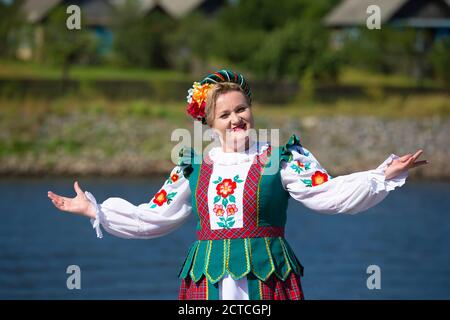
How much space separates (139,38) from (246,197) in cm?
3313

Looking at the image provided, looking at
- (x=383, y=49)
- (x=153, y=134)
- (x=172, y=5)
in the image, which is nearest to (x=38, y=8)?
(x=172, y=5)

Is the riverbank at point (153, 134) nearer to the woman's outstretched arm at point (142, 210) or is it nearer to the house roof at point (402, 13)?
the house roof at point (402, 13)

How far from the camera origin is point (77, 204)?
4.45m

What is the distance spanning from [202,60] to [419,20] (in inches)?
315

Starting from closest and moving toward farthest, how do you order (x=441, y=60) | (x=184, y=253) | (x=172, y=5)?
(x=184, y=253)
(x=441, y=60)
(x=172, y=5)

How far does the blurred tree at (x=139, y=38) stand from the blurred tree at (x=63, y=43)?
3107 mm

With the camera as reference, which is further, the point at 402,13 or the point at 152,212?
the point at 402,13

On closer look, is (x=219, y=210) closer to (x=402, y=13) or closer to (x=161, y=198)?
(x=161, y=198)

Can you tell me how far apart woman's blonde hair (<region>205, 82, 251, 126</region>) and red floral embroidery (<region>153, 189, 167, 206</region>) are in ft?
1.07

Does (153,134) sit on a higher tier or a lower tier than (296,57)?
lower

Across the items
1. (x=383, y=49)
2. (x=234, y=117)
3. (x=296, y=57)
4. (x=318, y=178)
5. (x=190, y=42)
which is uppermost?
(x=190, y=42)

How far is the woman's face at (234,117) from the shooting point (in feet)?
14.1

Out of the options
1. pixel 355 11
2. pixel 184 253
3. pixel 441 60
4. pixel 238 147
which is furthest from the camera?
pixel 355 11
